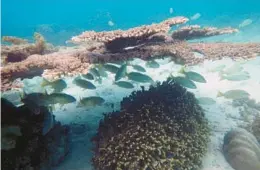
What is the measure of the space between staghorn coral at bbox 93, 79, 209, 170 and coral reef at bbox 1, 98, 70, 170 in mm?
871

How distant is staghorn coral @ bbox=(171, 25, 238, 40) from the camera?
224 inches

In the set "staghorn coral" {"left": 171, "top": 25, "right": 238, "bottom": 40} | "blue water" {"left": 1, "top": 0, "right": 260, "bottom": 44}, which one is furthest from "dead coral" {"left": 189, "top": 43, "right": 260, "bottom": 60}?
"blue water" {"left": 1, "top": 0, "right": 260, "bottom": 44}

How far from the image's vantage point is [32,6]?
268 feet

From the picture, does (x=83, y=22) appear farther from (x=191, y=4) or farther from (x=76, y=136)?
(x=76, y=136)

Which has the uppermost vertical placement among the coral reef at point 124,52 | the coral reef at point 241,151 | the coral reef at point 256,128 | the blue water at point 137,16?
the blue water at point 137,16

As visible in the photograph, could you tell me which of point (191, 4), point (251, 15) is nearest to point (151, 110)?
point (251, 15)

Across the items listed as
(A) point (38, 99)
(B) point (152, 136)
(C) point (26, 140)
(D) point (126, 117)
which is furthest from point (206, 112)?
(C) point (26, 140)

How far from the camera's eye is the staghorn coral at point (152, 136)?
485cm

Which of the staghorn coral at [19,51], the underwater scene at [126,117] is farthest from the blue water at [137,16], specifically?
the underwater scene at [126,117]

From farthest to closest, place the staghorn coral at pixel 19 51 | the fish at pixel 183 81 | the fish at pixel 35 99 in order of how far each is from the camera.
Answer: the fish at pixel 183 81 < the staghorn coral at pixel 19 51 < the fish at pixel 35 99

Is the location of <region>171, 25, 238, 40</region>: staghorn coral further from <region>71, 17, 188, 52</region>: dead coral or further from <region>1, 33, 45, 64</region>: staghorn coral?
<region>1, 33, 45, 64</region>: staghorn coral

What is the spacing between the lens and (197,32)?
19.4 ft

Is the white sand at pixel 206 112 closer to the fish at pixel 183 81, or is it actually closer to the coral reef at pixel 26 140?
the coral reef at pixel 26 140

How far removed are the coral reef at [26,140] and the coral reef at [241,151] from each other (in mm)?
3587
